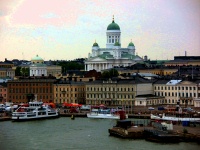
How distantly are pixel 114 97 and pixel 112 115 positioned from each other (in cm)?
521

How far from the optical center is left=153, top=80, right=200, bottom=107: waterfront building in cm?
3422

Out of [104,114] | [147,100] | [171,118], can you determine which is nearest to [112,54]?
[147,100]

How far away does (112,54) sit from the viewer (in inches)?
2221

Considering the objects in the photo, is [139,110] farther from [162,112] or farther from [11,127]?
[11,127]

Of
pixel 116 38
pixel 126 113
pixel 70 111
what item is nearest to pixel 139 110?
pixel 126 113

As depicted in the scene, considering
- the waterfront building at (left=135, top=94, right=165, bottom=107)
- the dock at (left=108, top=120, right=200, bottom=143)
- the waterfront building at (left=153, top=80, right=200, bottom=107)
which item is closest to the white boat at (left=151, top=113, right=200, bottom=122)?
the dock at (left=108, top=120, right=200, bottom=143)

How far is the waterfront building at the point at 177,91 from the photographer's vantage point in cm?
3422

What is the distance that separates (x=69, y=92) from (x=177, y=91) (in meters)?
5.68

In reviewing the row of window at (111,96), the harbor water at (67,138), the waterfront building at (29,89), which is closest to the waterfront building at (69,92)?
the waterfront building at (29,89)

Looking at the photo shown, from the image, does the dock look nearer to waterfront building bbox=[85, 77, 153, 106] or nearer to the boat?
the boat

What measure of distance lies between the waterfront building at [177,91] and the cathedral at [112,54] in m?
17.8

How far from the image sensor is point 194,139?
71.2 feet

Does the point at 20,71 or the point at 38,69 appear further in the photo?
the point at 20,71

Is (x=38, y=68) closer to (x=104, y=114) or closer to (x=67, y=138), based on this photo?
(x=104, y=114)
